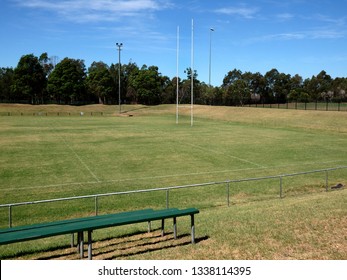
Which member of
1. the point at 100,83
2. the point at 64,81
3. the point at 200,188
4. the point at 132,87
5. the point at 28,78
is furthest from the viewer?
the point at 132,87

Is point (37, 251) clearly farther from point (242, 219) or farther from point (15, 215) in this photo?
point (15, 215)

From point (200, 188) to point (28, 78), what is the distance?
102 metres

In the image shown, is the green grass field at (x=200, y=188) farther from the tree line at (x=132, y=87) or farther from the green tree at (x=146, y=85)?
the green tree at (x=146, y=85)

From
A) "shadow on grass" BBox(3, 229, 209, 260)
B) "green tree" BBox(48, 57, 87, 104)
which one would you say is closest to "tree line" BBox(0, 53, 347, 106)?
"green tree" BBox(48, 57, 87, 104)

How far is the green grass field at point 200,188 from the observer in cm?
776

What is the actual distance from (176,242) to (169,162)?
16.5 metres

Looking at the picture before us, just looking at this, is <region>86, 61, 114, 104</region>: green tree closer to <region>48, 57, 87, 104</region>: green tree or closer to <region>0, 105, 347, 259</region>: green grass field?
<region>48, 57, 87, 104</region>: green tree

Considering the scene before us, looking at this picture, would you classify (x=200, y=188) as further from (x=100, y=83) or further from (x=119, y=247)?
(x=100, y=83)

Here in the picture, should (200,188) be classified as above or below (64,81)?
below

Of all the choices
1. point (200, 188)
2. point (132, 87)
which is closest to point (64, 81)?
point (132, 87)

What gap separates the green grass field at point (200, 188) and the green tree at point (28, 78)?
3001 inches

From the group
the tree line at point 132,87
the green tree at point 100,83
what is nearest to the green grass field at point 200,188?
the tree line at point 132,87

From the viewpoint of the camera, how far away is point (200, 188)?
17.9m

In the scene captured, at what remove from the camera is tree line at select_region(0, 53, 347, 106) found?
10962 centimetres
